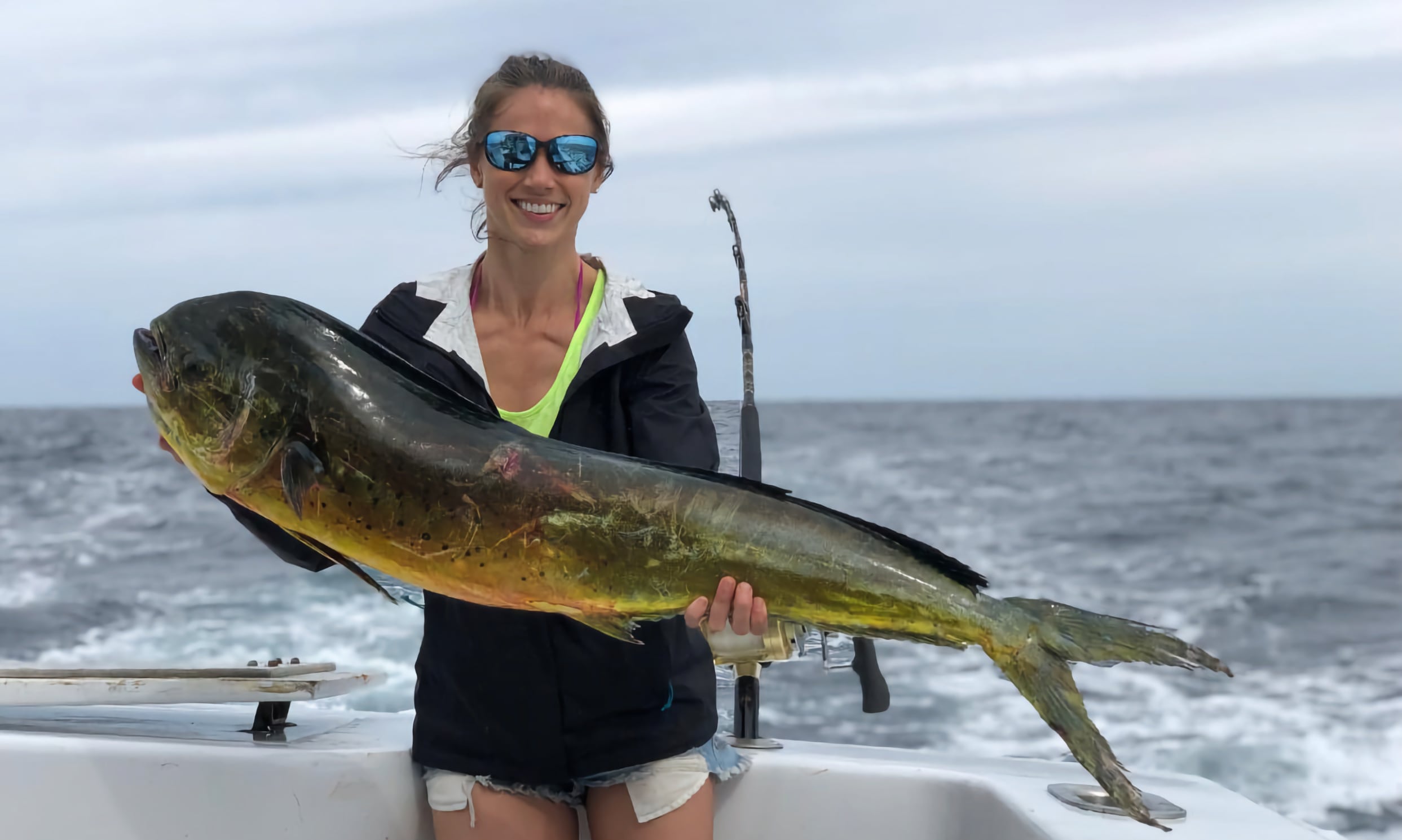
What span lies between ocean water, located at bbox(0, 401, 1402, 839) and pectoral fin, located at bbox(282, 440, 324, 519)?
1595 mm

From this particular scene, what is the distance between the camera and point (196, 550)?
13.5 m

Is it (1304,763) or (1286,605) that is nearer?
(1304,763)

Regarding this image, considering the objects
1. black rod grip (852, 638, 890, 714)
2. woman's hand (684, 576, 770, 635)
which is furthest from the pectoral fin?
black rod grip (852, 638, 890, 714)

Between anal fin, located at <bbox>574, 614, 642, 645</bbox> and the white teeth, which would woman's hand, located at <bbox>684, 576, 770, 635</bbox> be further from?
the white teeth

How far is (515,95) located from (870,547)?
1135mm

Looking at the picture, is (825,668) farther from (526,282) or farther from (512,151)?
(512,151)

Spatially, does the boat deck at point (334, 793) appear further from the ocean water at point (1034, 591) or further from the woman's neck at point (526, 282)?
the woman's neck at point (526, 282)

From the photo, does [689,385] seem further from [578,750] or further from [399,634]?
[399,634]

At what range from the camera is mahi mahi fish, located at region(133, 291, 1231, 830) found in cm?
163

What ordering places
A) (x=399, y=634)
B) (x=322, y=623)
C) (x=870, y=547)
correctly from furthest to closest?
(x=322, y=623) < (x=399, y=634) < (x=870, y=547)

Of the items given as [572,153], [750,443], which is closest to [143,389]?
[572,153]

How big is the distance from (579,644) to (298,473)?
80cm

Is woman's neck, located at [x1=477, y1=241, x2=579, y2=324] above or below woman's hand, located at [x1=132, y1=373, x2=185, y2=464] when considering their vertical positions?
above

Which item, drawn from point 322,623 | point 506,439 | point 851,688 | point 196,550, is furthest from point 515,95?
point 196,550
